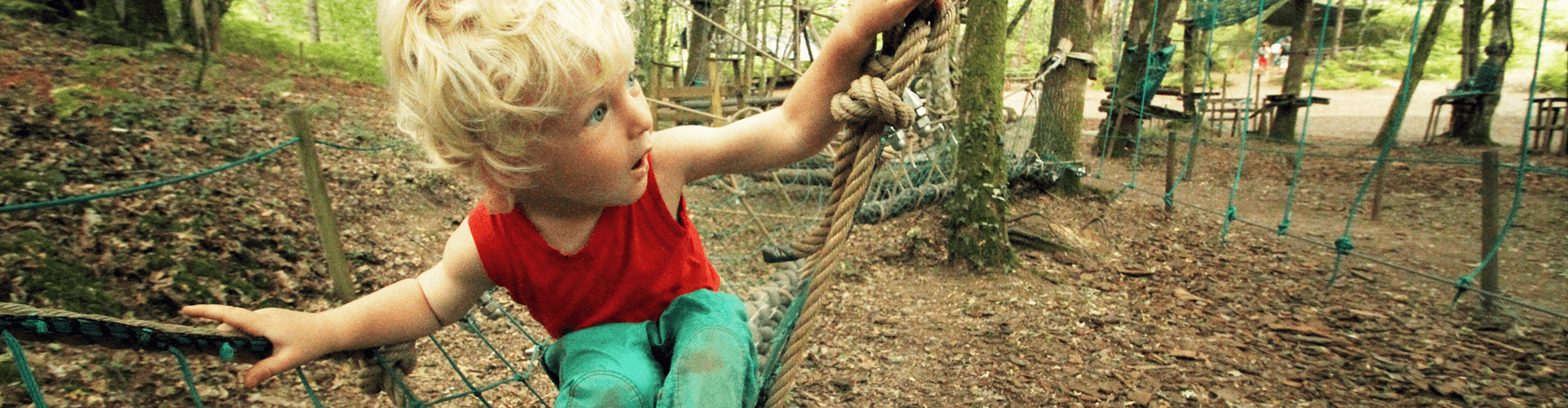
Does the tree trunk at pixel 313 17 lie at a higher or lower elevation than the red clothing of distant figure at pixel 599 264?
higher

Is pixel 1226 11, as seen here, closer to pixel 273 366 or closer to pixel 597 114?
pixel 597 114

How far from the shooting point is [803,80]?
41.9 inches

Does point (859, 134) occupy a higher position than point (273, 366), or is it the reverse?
point (859, 134)

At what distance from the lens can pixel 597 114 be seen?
89cm

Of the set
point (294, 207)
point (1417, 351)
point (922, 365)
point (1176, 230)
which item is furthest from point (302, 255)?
point (1176, 230)

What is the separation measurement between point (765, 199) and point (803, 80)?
462cm

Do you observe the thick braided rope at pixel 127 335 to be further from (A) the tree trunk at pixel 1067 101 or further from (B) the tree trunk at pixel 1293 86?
(B) the tree trunk at pixel 1293 86

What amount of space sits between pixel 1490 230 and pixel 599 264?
3.45 meters

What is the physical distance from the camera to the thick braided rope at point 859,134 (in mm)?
940

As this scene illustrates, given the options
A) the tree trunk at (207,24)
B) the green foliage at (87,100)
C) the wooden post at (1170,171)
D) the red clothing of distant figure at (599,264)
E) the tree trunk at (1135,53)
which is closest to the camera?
the red clothing of distant figure at (599,264)

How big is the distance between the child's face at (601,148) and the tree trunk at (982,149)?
2.74 m

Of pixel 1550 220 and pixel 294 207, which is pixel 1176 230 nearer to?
pixel 1550 220

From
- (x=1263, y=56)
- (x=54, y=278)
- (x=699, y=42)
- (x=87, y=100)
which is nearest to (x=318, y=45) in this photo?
(x=699, y=42)

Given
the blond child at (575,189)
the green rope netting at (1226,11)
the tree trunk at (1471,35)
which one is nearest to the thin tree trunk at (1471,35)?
the tree trunk at (1471,35)
